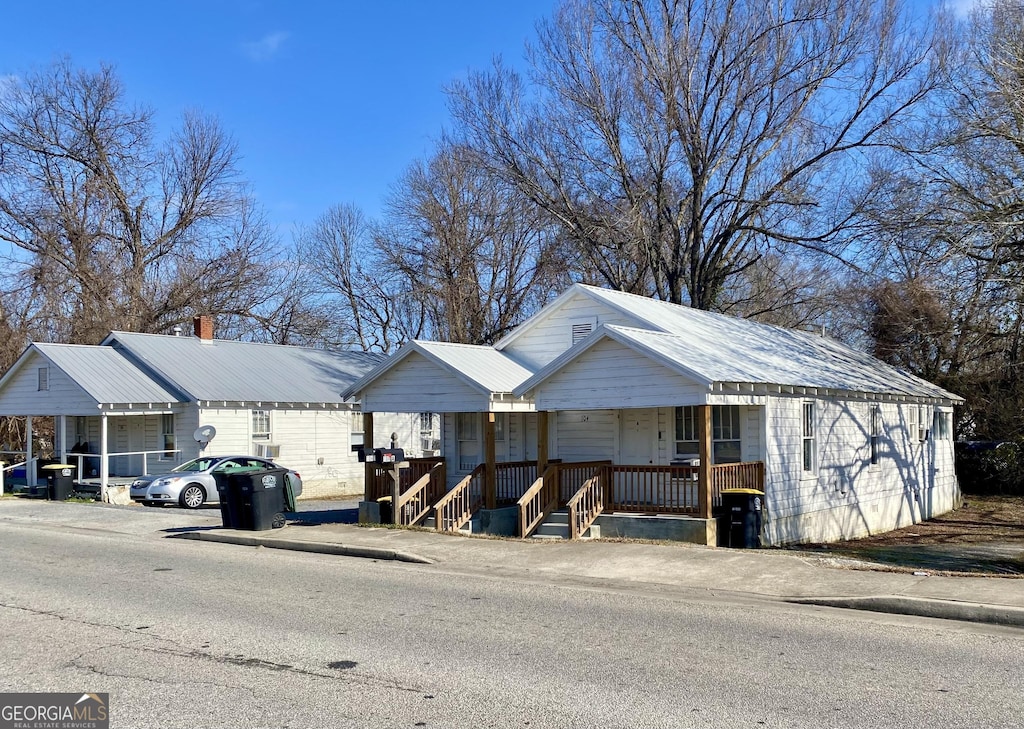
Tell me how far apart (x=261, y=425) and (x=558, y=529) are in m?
15.8

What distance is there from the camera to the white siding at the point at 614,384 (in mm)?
16781

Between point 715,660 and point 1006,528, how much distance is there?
1828 centimetres

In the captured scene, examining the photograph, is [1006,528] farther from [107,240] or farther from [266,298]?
[107,240]

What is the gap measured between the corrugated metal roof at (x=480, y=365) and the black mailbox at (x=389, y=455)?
6.60 ft

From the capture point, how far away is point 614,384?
57.8 ft

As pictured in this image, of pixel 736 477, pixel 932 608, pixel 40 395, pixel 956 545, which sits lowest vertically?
pixel 956 545

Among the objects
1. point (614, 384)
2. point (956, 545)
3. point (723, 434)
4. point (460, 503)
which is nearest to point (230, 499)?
point (460, 503)

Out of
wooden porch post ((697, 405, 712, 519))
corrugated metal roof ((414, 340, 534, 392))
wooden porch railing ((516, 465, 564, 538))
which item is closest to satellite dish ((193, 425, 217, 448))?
corrugated metal roof ((414, 340, 534, 392))

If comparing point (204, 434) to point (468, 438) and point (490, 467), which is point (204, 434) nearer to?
point (468, 438)

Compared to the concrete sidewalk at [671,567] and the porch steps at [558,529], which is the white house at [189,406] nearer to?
the concrete sidewalk at [671,567]

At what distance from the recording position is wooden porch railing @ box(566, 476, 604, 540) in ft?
55.4

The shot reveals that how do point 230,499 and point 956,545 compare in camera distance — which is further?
point 956,545

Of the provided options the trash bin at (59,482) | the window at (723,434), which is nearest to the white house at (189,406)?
the trash bin at (59,482)

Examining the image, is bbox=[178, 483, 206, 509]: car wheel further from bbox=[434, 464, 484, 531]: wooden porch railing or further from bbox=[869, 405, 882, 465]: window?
bbox=[869, 405, 882, 465]: window
